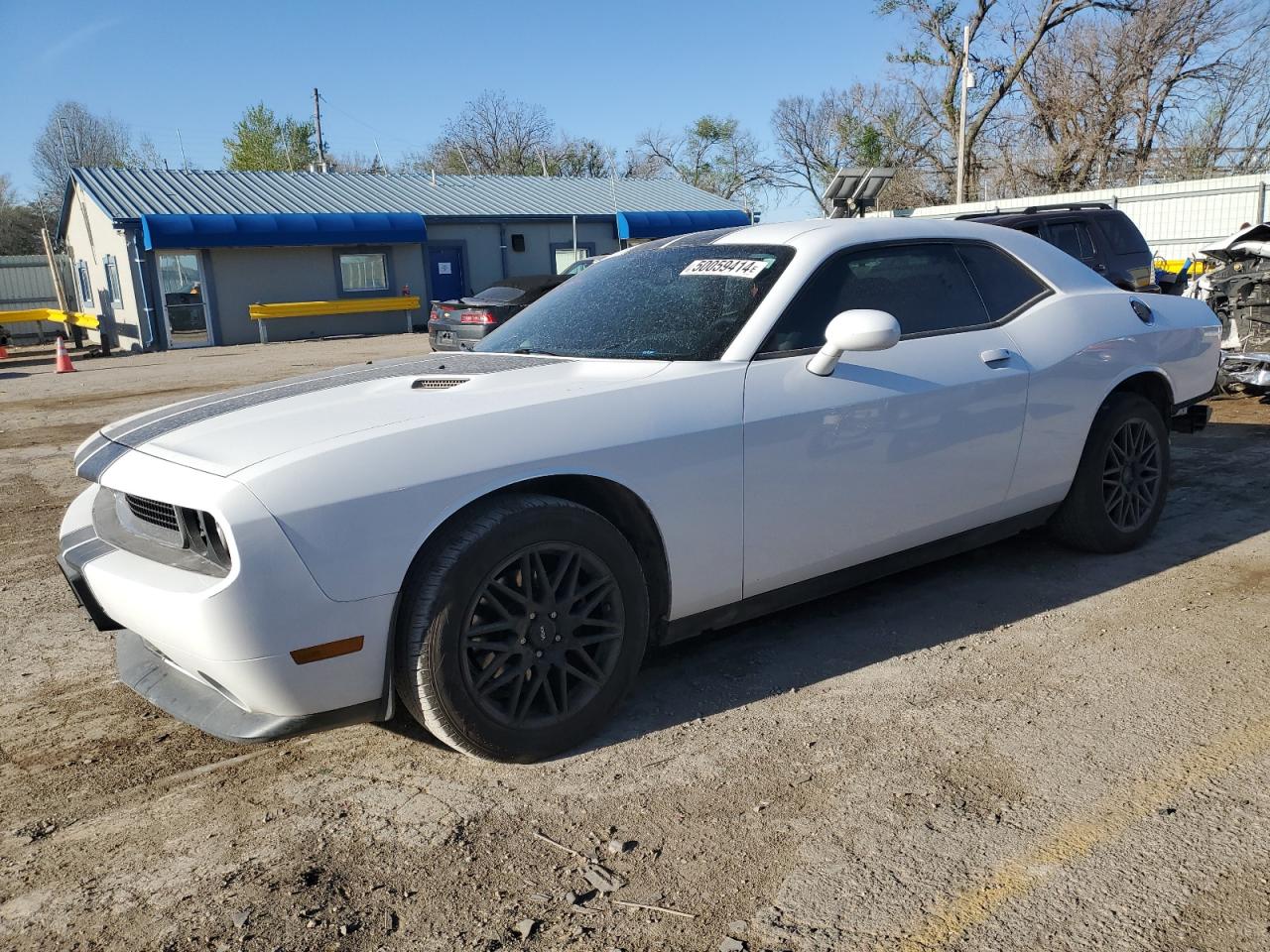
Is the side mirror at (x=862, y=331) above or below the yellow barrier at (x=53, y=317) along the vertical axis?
above

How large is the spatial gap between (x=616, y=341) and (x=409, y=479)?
1213 millimetres

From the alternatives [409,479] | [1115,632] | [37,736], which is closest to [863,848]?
[409,479]

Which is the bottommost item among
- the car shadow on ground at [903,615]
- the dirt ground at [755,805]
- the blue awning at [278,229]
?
the car shadow on ground at [903,615]

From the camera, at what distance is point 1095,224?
10008 mm

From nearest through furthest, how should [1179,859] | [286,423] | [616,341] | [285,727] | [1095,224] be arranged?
[1179,859]
[285,727]
[286,423]
[616,341]
[1095,224]

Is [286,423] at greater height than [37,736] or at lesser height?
greater

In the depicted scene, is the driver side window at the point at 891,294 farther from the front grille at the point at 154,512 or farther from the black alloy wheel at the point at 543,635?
the front grille at the point at 154,512

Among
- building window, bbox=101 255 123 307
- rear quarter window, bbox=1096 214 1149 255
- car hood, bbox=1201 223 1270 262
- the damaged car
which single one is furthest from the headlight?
building window, bbox=101 255 123 307

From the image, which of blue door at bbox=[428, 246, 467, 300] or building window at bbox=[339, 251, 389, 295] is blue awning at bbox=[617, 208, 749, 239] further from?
building window at bbox=[339, 251, 389, 295]

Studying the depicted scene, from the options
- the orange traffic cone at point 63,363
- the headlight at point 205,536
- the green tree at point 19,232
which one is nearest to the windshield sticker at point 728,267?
the headlight at point 205,536

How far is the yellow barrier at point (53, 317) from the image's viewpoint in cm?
2683

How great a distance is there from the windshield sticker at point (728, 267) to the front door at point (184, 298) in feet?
77.9

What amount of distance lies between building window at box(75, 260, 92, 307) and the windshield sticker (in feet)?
98.9

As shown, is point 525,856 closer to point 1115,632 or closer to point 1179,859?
point 1179,859
